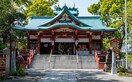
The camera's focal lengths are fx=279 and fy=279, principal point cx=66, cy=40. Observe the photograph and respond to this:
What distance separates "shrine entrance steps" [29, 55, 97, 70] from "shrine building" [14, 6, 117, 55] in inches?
199

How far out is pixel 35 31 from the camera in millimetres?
38844

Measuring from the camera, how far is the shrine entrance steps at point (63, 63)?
2909 cm

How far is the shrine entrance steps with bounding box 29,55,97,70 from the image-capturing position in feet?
95.5

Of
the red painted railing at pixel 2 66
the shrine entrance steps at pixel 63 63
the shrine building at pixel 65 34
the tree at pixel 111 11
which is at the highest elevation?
the tree at pixel 111 11

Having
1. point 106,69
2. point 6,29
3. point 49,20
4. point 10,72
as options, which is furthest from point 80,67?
point 49,20

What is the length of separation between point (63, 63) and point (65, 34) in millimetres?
9310

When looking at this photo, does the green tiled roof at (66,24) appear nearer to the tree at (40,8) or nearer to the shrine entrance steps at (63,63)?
the tree at (40,8)

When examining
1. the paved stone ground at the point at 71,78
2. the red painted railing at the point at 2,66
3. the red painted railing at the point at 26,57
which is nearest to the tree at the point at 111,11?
the red painted railing at the point at 26,57

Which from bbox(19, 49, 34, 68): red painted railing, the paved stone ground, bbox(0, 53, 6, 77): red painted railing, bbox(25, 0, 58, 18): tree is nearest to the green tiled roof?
bbox(19, 49, 34, 68): red painted railing

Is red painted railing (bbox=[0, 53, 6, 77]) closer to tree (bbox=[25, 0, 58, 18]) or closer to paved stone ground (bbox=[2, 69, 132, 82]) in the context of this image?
paved stone ground (bbox=[2, 69, 132, 82])

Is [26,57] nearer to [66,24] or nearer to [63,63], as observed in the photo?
[63,63]

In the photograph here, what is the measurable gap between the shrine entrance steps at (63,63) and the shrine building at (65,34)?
5.05m

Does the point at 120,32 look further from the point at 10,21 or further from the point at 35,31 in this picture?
the point at 10,21

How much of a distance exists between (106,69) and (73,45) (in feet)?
58.7
